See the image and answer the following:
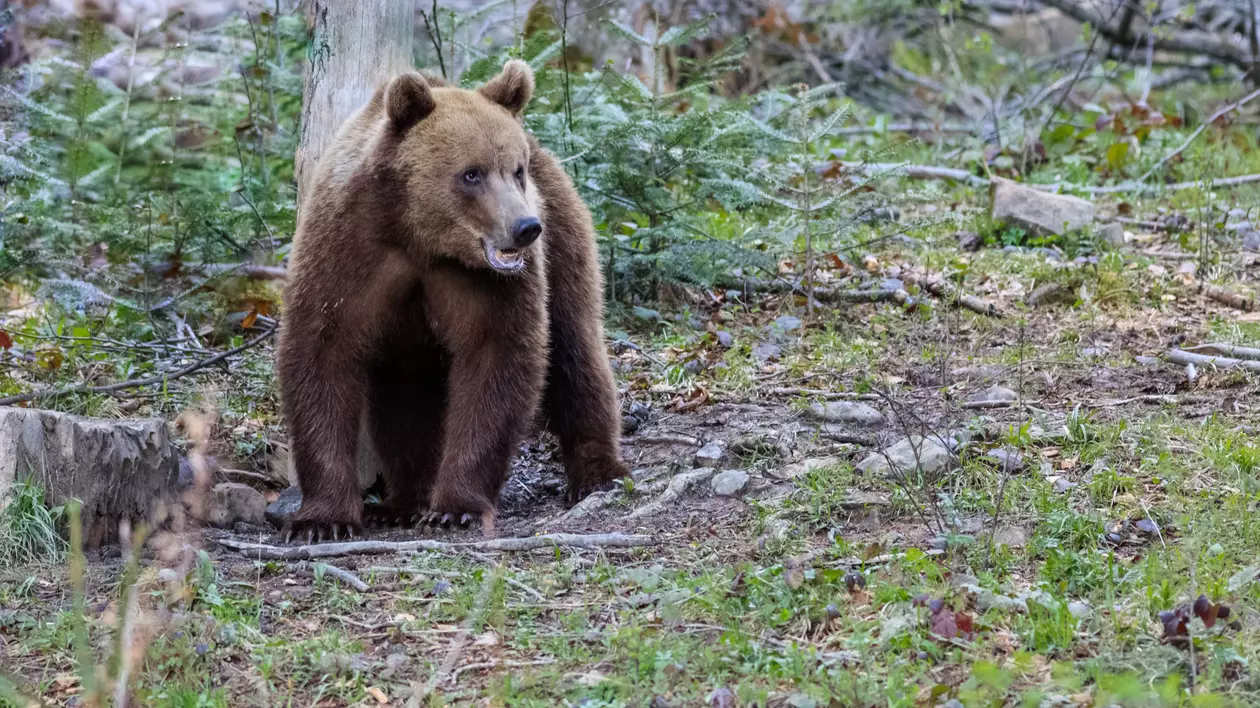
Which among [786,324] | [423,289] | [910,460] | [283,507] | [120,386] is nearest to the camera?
[910,460]

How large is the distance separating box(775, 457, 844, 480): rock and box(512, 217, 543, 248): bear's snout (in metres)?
1.35

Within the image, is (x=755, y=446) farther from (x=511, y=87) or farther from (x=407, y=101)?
(x=407, y=101)

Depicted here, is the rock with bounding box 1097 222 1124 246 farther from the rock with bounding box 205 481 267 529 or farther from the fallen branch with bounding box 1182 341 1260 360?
the rock with bounding box 205 481 267 529

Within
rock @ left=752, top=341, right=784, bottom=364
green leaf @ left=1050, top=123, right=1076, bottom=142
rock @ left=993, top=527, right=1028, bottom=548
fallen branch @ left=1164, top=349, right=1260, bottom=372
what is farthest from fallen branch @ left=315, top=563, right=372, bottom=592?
green leaf @ left=1050, top=123, right=1076, bottom=142

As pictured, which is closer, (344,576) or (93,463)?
(344,576)

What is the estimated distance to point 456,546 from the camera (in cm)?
455

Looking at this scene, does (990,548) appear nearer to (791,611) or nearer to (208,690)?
Result: (791,611)

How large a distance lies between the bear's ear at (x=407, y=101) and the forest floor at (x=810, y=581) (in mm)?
1679

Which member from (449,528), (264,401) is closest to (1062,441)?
(449,528)

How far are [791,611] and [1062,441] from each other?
1.95 metres

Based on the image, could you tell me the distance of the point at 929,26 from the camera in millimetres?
13875

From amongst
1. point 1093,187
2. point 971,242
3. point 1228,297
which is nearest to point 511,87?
point 971,242

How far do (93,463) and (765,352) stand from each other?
3.61 meters

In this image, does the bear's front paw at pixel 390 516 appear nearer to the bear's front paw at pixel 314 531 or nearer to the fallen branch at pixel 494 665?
the bear's front paw at pixel 314 531
